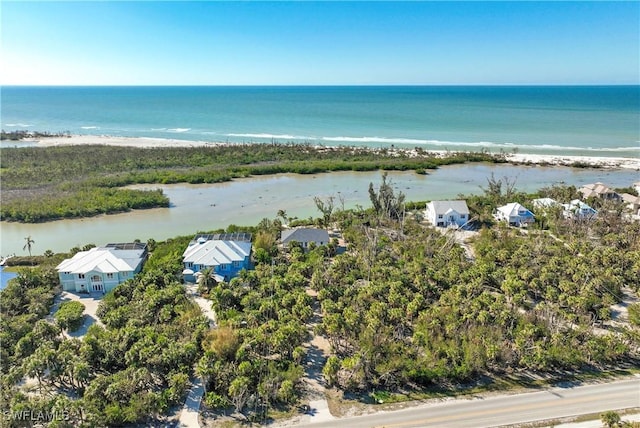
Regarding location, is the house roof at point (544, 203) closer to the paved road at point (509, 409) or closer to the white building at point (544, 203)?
the white building at point (544, 203)

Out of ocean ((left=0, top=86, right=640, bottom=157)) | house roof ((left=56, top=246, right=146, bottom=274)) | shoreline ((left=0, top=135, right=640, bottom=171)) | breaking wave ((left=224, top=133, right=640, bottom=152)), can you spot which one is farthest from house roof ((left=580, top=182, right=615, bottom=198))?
house roof ((left=56, top=246, right=146, bottom=274))

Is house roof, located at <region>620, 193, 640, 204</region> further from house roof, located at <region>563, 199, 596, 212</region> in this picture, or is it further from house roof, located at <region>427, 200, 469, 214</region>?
house roof, located at <region>427, 200, 469, 214</region>

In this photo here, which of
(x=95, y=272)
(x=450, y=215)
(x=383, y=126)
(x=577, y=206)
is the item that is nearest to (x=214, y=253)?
(x=95, y=272)

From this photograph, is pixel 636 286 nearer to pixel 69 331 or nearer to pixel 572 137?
pixel 69 331

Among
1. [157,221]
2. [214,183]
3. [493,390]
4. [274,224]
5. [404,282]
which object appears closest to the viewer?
[493,390]

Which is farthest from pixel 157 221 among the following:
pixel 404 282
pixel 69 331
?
pixel 404 282

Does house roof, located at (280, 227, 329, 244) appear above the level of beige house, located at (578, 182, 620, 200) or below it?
below

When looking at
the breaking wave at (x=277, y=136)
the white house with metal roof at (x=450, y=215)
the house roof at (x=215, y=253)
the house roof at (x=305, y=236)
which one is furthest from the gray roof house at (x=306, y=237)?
the breaking wave at (x=277, y=136)

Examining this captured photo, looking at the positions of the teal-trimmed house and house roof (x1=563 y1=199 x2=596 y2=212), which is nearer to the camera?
the teal-trimmed house

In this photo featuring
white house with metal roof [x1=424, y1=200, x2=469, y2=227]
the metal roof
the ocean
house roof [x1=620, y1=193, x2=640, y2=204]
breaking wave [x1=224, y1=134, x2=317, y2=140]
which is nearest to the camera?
the metal roof
